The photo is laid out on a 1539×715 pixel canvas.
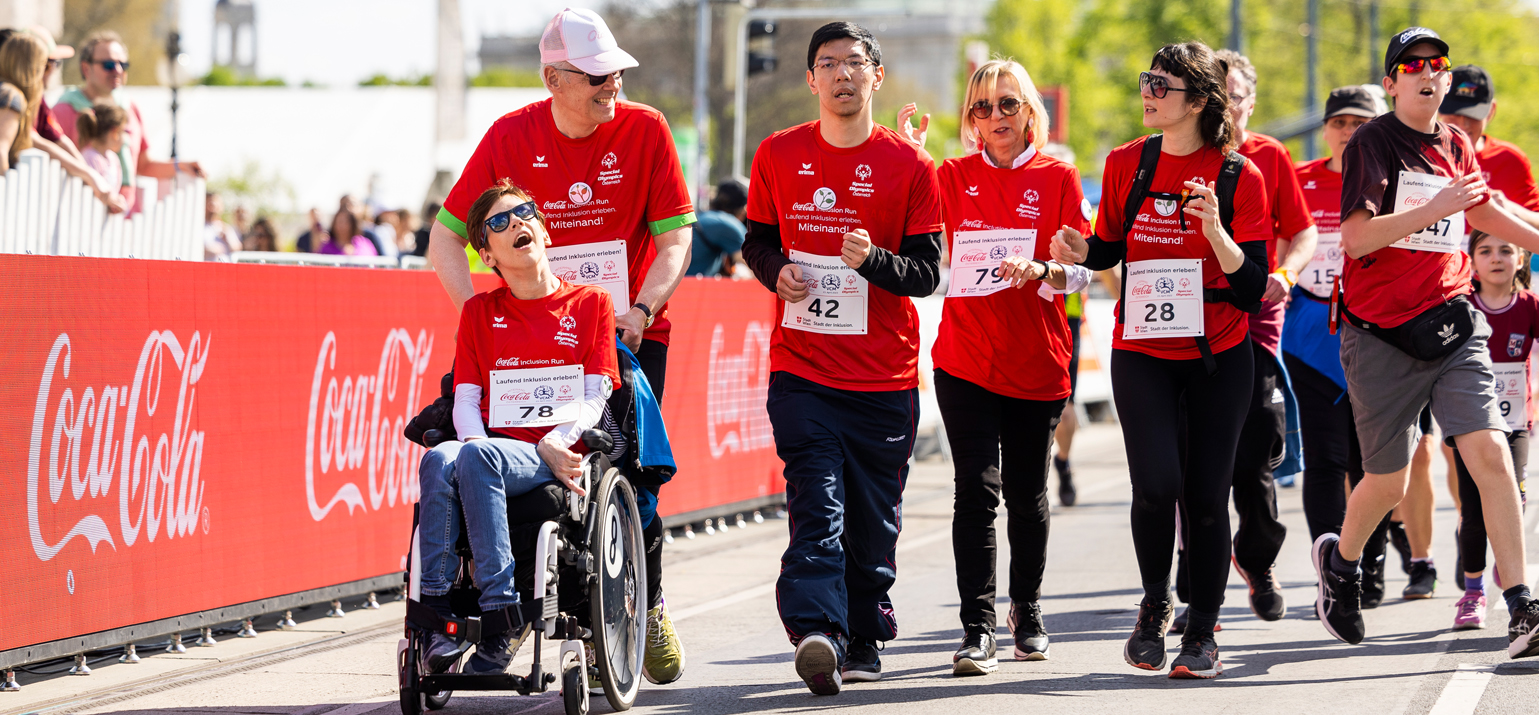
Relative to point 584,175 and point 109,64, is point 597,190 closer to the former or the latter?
point 584,175

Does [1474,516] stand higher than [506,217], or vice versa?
[506,217]

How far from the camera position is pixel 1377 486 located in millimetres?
6160

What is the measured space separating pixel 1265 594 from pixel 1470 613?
2.51ft

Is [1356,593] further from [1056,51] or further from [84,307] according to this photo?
[1056,51]

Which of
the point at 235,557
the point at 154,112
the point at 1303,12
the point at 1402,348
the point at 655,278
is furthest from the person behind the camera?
the point at 1303,12

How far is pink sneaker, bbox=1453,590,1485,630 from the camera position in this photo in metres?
6.73

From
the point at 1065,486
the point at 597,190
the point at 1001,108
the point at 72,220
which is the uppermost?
the point at 1001,108

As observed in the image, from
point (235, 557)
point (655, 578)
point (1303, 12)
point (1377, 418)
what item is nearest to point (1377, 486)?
point (1377, 418)

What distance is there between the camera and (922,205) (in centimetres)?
567

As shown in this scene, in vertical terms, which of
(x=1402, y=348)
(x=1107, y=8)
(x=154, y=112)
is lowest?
(x=1402, y=348)

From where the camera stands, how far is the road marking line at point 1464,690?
5.28 metres

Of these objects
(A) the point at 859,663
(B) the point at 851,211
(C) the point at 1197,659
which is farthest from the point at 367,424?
(C) the point at 1197,659

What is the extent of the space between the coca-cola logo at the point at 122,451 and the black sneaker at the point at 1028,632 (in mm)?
2966

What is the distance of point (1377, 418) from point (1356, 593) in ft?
2.09
